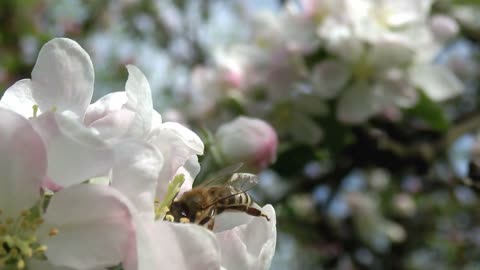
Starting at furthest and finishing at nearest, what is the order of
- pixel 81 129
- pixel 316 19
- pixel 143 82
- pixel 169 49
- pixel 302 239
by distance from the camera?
pixel 169 49 → pixel 302 239 → pixel 316 19 → pixel 143 82 → pixel 81 129

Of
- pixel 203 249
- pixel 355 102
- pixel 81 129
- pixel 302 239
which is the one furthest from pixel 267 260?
pixel 302 239

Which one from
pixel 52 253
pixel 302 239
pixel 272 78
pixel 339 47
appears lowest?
pixel 302 239

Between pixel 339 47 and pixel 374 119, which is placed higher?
pixel 339 47

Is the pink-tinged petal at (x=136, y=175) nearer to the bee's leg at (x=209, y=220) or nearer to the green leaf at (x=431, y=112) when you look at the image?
the bee's leg at (x=209, y=220)

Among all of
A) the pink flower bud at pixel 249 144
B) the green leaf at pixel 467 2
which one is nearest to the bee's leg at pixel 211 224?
the pink flower bud at pixel 249 144

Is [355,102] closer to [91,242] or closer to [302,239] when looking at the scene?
Result: [91,242]

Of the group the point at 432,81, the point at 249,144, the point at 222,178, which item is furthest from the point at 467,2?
the point at 222,178
